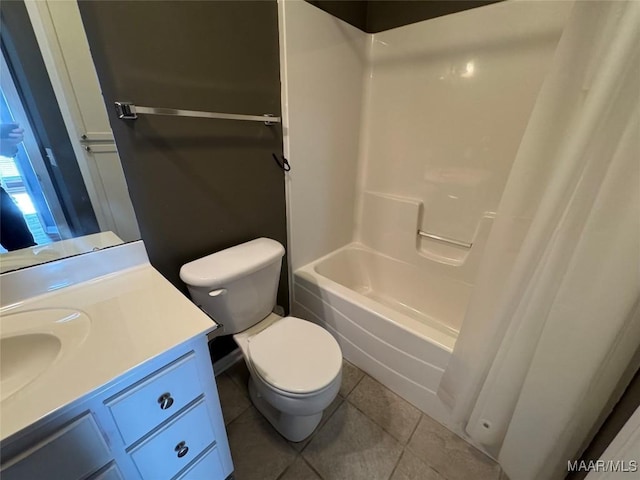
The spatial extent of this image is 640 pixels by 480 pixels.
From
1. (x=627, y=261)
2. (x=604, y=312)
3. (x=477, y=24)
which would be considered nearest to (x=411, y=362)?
(x=604, y=312)

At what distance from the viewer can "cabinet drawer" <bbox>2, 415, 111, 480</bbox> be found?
0.50 metres

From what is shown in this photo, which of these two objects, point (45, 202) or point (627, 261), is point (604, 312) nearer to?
point (627, 261)

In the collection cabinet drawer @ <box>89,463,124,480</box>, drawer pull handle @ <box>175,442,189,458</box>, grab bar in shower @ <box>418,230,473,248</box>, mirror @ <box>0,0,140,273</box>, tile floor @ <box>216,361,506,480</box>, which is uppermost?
mirror @ <box>0,0,140,273</box>

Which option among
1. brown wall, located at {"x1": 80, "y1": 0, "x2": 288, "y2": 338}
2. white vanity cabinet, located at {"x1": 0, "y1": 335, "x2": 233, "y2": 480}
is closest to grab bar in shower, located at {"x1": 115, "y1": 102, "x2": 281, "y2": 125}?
brown wall, located at {"x1": 80, "y1": 0, "x2": 288, "y2": 338}

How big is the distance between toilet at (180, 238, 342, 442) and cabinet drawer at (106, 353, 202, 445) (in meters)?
0.36

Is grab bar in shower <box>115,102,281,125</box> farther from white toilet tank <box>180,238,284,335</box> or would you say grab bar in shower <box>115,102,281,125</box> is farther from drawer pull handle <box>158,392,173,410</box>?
drawer pull handle <box>158,392,173,410</box>

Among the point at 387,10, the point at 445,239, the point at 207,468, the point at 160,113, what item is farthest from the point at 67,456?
the point at 387,10

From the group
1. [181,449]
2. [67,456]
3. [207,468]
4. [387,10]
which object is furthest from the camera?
[387,10]

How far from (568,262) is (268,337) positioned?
109cm

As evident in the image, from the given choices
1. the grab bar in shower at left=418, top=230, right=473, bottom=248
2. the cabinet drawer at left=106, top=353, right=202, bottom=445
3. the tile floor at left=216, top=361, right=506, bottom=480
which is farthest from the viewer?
the grab bar in shower at left=418, top=230, right=473, bottom=248

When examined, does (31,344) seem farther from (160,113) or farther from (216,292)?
(160,113)

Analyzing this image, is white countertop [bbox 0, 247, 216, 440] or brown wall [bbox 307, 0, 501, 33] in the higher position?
brown wall [bbox 307, 0, 501, 33]

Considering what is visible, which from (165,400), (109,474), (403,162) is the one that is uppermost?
(403,162)

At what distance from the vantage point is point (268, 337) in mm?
1186
